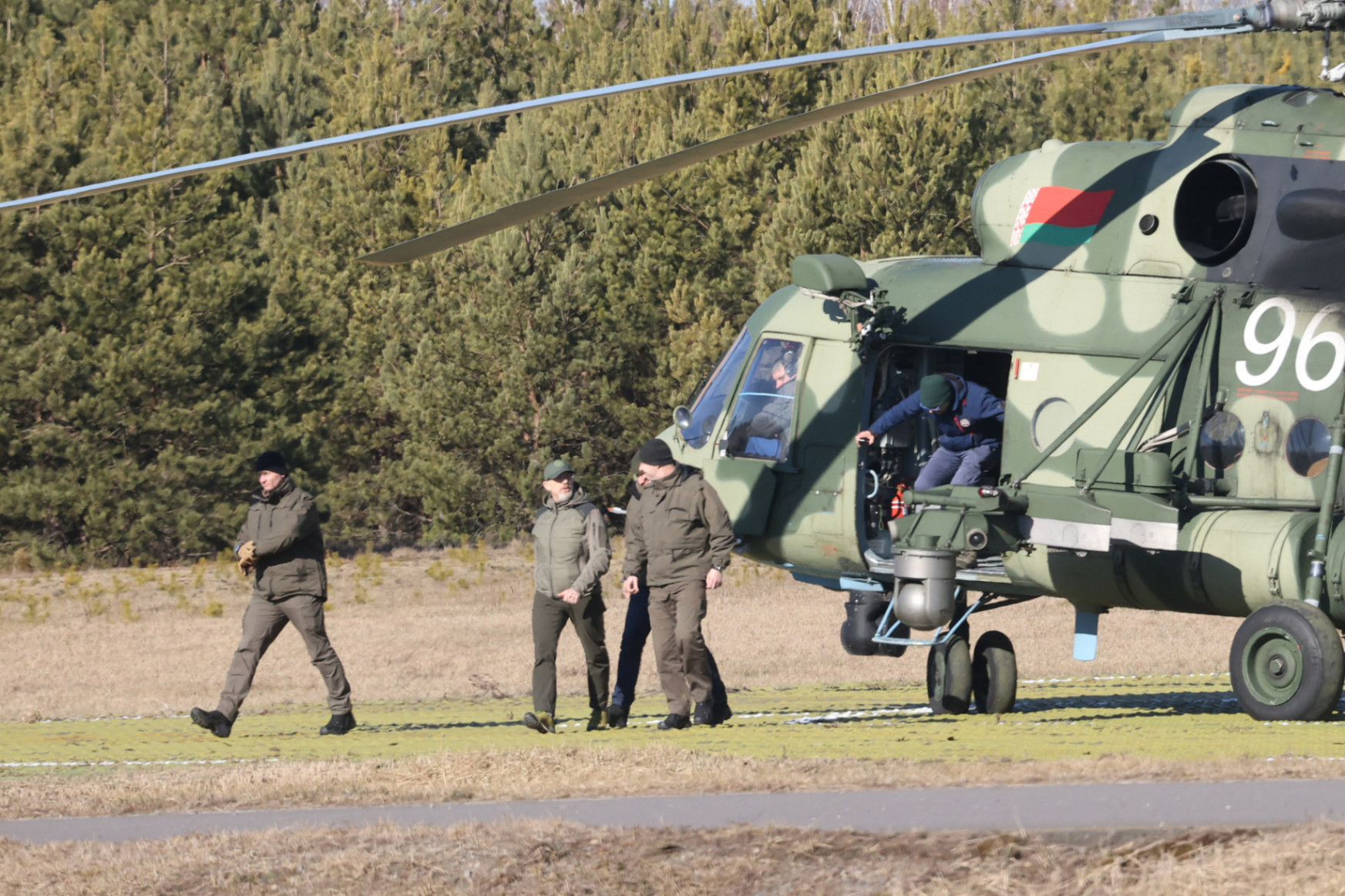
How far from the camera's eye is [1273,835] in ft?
20.1

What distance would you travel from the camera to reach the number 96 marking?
10.8 meters

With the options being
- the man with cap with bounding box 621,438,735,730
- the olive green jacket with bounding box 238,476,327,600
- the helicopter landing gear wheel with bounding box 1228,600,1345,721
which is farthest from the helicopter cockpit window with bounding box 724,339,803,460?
the helicopter landing gear wheel with bounding box 1228,600,1345,721

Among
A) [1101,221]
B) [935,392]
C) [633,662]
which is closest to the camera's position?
[935,392]

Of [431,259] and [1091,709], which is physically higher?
[431,259]

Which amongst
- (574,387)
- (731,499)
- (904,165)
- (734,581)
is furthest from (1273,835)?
(574,387)

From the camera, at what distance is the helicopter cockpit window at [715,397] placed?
42.3 ft

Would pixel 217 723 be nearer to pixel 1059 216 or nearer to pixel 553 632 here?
pixel 553 632

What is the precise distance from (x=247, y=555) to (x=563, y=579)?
78.1 inches

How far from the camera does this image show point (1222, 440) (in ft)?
36.7

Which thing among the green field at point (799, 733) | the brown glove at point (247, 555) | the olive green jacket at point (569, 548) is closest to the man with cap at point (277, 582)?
the brown glove at point (247, 555)

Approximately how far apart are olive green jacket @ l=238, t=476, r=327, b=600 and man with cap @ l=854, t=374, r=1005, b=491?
367 cm

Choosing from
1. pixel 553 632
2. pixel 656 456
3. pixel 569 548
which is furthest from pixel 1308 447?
pixel 553 632

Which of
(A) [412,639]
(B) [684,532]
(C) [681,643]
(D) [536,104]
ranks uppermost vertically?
(D) [536,104]

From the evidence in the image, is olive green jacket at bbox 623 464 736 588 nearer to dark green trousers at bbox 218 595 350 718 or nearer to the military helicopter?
the military helicopter
